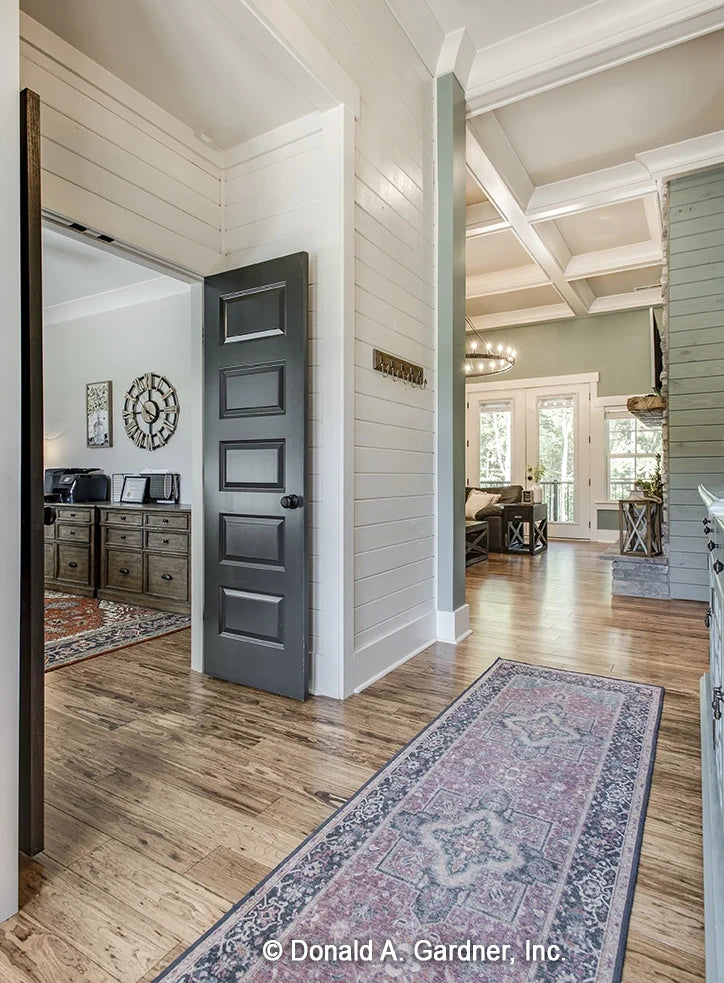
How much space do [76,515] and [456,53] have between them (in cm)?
452

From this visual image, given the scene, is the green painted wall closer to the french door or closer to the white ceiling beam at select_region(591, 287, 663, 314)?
the white ceiling beam at select_region(591, 287, 663, 314)

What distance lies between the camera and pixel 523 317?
9344 millimetres

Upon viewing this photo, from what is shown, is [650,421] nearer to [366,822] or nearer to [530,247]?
[530,247]

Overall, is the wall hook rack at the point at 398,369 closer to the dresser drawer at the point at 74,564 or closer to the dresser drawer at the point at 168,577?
the dresser drawer at the point at 168,577

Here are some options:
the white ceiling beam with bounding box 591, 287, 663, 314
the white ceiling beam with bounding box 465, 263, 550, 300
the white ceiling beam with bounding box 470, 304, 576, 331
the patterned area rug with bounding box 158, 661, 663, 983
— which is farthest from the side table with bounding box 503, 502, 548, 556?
the patterned area rug with bounding box 158, 661, 663, 983

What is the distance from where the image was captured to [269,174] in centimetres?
289

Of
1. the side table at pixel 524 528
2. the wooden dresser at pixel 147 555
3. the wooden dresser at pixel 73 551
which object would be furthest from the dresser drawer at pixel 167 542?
the side table at pixel 524 528


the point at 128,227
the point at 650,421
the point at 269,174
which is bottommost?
the point at 650,421

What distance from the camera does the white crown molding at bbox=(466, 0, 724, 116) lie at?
3.24 m

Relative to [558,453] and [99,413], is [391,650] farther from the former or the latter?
[558,453]

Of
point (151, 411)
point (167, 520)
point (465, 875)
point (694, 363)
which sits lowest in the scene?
point (465, 875)

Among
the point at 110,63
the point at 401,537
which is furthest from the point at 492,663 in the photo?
the point at 110,63

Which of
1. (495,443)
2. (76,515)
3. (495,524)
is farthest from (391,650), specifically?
(495,443)

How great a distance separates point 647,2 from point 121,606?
5395 mm
